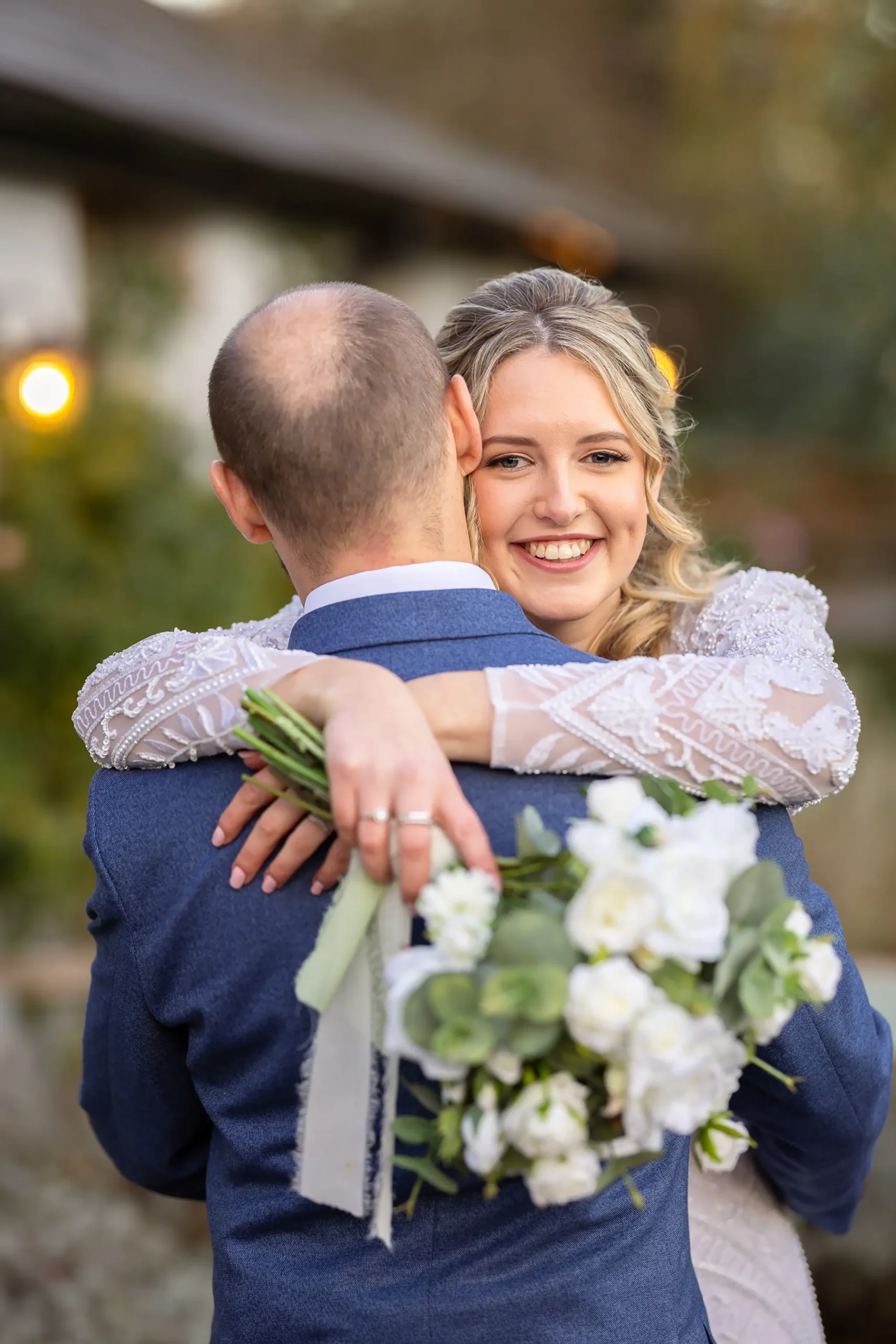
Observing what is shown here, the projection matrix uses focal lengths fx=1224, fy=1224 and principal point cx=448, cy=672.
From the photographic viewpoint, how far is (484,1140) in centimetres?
120

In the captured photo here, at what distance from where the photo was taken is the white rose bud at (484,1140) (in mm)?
1202

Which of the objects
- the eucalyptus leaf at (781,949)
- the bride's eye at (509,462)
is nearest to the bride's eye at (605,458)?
the bride's eye at (509,462)

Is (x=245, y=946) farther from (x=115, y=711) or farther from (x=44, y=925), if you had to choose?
(x=44, y=925)

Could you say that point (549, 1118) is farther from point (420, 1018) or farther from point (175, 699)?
point (175, 699)

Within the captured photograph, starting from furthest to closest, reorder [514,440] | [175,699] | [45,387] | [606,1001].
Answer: [45,387] < [514,440] < [175,699] < [606,1001]

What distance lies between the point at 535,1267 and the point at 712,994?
588mm

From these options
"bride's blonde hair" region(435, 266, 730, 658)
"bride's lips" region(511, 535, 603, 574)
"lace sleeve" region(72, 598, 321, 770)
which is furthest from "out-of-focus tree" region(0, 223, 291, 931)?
"lace sleeve" region(72, 598, 321, 770)

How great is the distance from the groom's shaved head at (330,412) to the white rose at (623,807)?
516 millimetres

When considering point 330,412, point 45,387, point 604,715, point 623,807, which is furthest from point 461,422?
point 45,387

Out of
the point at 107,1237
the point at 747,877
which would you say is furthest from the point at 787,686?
the point at 107,1237

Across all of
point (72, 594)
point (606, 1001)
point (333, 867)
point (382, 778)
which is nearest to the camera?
point (606, 1001)

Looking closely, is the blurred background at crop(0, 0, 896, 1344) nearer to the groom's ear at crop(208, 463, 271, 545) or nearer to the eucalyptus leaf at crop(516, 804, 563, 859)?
the groom's ear at crop(208, 463, 271, 545)

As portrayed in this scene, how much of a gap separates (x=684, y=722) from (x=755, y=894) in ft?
1.15

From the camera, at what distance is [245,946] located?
1560 mm
